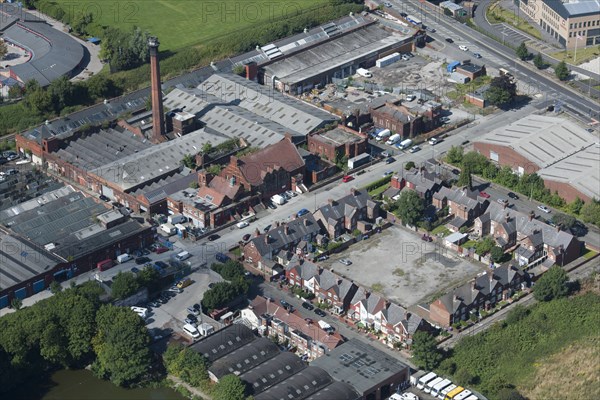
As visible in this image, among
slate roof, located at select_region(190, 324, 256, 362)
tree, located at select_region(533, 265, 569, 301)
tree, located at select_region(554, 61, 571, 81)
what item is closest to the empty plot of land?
tree, located at select_region(533, 265, 569, 301)

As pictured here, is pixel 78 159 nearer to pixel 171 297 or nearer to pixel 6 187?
pixel 6 187

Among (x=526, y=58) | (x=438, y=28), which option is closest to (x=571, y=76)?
(x=526, y=58)

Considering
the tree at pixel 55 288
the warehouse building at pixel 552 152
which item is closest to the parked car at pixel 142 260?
the tree at pixel 55 288

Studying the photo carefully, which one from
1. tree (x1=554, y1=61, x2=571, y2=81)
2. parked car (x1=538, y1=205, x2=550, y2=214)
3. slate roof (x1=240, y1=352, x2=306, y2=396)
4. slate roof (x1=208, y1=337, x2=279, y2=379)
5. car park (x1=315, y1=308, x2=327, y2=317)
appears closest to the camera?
slate roof (x1=240, y1=352, x2=306, y2=396)

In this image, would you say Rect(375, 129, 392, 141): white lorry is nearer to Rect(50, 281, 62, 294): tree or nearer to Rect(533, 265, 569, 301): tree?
Rect(533, 265, 569, 301): tree

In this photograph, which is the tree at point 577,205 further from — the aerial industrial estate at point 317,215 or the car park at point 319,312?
the car park at point 319,312
